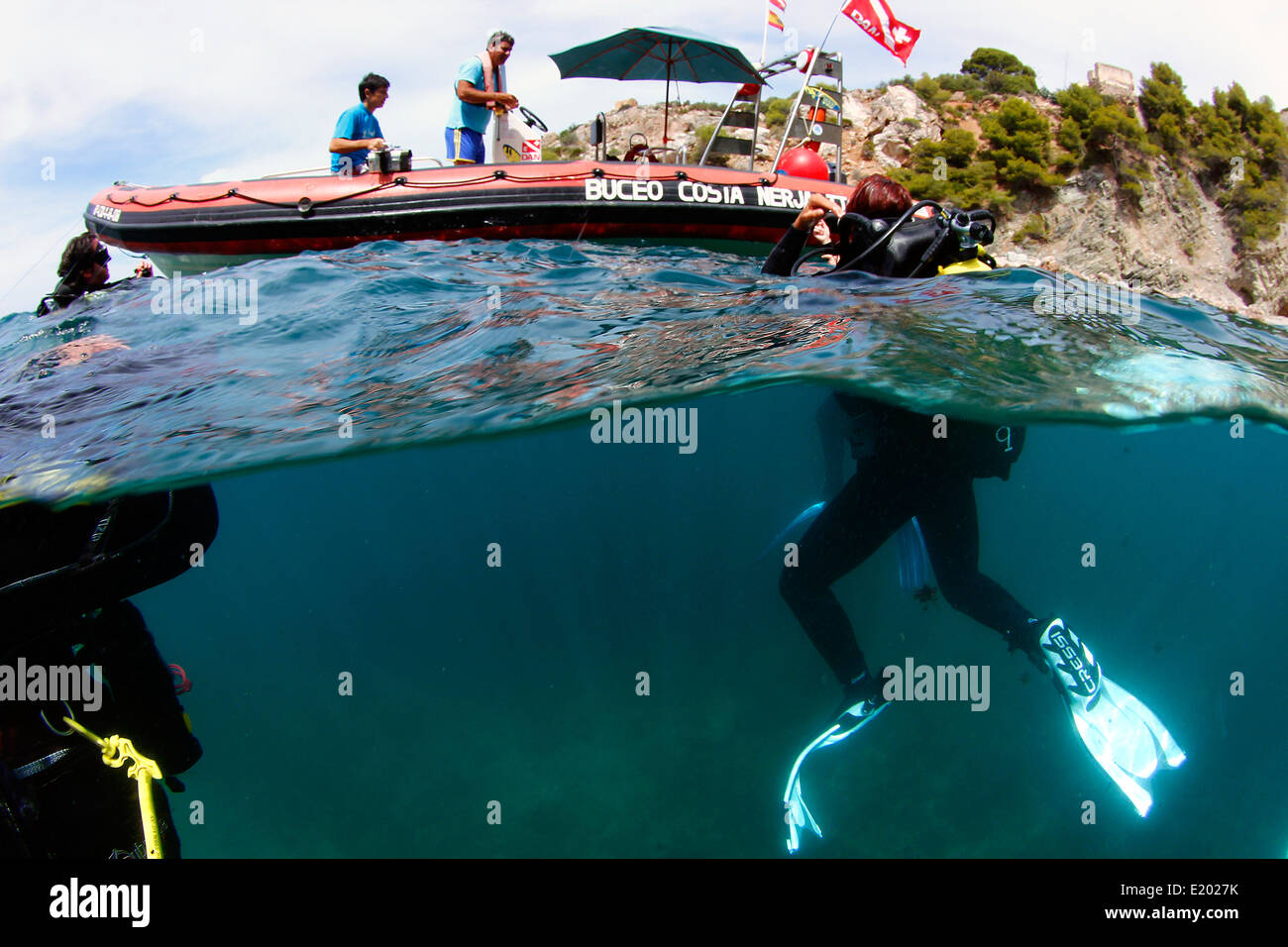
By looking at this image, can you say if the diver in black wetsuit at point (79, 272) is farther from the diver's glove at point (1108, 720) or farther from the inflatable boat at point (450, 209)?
the diver's glove at point (1108, 720)

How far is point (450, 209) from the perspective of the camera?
343 inches

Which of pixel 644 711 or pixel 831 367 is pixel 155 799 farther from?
pixel 644 711

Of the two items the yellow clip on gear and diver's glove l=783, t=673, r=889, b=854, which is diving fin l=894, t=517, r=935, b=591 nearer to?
diver's glove l=783, t=673, r=889, b=854

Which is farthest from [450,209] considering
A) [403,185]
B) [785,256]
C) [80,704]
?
[80,704]

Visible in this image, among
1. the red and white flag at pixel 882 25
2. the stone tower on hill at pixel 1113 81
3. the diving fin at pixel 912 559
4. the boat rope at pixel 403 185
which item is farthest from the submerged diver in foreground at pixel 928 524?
the stone tower on hill at pixel 1113 81

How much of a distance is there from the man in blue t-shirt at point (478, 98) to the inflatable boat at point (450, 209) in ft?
3.16

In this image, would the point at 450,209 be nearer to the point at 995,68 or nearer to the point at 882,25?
the point at 882,25

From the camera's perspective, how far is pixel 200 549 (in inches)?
191

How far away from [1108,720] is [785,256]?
4.05m

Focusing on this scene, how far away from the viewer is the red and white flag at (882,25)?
10617mm

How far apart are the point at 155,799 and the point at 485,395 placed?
3.28 meters

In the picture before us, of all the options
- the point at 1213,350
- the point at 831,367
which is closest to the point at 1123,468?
the point at 1213,350

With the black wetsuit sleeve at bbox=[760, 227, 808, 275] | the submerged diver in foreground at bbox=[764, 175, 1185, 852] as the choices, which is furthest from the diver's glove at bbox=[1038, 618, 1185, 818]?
the black wetsuit sleeve at bbox=[760, 227, 808, 275]

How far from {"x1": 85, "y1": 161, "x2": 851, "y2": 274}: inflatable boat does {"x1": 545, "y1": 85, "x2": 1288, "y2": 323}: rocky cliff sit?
61.6ft
